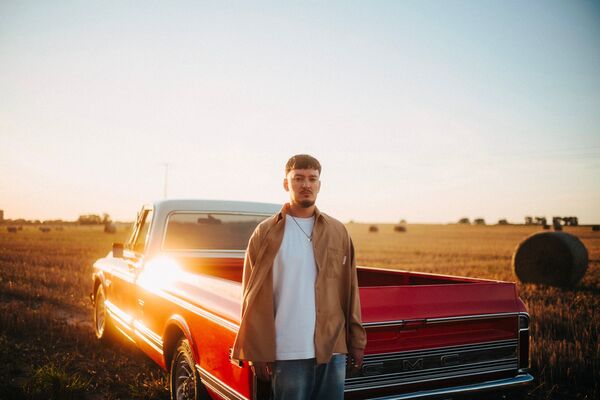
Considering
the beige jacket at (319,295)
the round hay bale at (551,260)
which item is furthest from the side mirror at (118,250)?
the round hay bale at (551,260)

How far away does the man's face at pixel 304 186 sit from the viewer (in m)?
2.25

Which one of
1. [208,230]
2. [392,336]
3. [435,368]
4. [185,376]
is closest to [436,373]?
[435,368]

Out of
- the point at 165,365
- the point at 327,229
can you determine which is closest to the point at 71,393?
the point at 165,365

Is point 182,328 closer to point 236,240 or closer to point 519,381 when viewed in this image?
point 236,240

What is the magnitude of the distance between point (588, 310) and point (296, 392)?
23.3ft

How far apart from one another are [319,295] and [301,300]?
0.08 m

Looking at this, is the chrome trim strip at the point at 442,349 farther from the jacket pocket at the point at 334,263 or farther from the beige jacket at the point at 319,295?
the jacket pocket at the point at 334,263

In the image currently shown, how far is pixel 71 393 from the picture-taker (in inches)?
169

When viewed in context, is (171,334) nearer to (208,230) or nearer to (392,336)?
(208,230)

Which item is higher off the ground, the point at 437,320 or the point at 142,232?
the point at 142,232

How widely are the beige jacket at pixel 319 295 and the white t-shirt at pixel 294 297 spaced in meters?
0.03

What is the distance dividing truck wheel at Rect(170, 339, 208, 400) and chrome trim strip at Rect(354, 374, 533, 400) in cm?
118

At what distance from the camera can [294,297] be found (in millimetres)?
2174

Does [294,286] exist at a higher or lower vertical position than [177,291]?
higher
